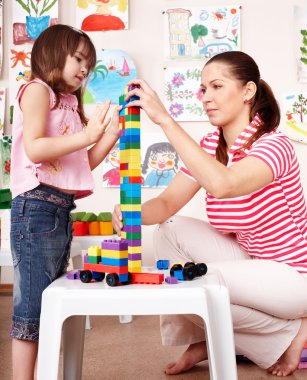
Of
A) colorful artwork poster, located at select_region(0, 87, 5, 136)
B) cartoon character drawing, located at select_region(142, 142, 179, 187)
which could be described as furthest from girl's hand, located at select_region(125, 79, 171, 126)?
colorful artwork poster, located at select_region(0, 87, 5, 136)

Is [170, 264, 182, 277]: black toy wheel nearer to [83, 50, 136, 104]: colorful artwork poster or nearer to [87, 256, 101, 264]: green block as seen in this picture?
[87, 256, 101, 264]: green block

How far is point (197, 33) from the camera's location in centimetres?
237

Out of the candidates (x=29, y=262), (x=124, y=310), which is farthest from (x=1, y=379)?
(x=124, y=310)

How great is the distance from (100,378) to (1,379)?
24cm

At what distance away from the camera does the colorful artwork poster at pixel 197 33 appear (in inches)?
92.9

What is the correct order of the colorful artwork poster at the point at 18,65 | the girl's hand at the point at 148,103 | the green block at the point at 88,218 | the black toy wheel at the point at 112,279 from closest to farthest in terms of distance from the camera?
the black toy wheel at the point at 112,279 → the girl's hand at the point at 148,103 → the green block at the point at 88,218 → the colorful artwork poster at the point at 18,65

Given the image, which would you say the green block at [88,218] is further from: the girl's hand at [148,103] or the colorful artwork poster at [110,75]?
the girl's hand at [148,103]

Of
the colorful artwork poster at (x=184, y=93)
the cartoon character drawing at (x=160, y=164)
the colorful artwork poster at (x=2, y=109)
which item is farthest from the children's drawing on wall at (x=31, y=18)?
the cartoon character drawing at (x=160, y=164)

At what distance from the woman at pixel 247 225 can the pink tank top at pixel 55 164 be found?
6.2 inches

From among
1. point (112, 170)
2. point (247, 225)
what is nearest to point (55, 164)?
point (247, 225)

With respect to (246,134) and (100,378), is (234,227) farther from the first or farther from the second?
(100,378)

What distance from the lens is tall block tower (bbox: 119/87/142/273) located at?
978 mm

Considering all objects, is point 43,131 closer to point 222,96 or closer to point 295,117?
point 222,96

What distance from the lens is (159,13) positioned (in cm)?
240
